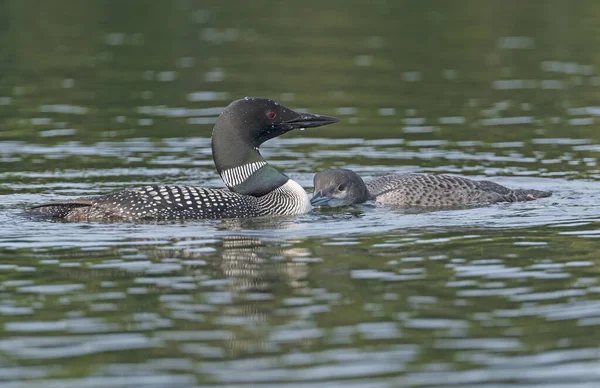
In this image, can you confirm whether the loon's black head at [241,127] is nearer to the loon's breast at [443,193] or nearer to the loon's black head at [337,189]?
the loon's black head at [337,189]

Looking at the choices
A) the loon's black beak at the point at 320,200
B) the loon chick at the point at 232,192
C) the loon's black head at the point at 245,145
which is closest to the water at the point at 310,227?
the loon chick at the point at 232,192

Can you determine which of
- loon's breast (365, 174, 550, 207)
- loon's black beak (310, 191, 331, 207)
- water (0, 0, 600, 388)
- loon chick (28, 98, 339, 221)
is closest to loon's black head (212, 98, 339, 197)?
loon chick (28, 98, 339, 221)

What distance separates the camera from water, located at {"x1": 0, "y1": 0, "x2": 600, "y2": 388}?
5.73 meters

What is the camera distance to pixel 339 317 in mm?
6297

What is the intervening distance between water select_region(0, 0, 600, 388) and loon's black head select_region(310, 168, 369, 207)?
22 cm

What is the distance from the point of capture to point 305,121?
9.72 metres

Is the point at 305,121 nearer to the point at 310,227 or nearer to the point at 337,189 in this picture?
the point at 337,189

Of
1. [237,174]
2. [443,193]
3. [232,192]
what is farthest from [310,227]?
[443,193]

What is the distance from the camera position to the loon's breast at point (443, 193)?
32.1 feet

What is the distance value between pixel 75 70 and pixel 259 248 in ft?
30.9

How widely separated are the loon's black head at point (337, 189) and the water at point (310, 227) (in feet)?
0.71

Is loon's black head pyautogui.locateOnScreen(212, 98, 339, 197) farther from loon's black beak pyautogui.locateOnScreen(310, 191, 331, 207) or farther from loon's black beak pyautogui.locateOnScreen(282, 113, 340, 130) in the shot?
loon's black beak pyautogui.locateOnScreen(310, 191, 331, 207)

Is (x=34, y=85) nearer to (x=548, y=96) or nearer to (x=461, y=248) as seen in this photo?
(x=548, y=96)

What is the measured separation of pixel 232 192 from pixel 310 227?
0.80 m
